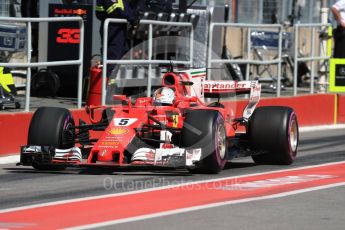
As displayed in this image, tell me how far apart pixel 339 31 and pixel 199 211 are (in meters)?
12.4

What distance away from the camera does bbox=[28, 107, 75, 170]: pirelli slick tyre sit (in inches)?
456

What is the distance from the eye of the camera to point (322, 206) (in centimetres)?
934

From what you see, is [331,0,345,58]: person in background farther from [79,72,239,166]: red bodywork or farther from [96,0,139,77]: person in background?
[79,72,239,166]: red bodywork

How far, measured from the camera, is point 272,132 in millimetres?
12359

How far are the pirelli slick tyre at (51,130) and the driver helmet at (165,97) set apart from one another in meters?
1.04

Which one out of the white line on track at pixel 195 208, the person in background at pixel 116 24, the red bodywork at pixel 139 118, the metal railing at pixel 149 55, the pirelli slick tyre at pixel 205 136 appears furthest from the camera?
the person in background at pixel 116 24

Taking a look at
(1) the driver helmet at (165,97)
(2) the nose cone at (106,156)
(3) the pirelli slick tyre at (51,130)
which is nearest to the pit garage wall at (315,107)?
(1) the driver helmet at (165,97)

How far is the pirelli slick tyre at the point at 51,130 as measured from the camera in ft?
38.0

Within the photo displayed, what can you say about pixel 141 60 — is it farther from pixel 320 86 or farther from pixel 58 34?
pixel 320 86

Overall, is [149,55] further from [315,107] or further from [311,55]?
[311,55]

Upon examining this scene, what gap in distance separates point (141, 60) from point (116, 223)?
7.37m

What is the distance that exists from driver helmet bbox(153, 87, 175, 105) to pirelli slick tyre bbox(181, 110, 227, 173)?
0.70m

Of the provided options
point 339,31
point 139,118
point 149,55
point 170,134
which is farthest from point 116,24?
point 339,31

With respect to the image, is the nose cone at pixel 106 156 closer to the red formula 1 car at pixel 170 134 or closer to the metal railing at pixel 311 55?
the red formula 1 car at pixel 170 134
